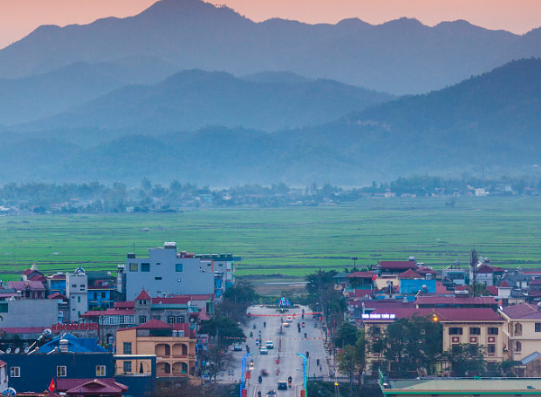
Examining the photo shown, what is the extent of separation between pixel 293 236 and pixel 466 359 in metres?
73.2

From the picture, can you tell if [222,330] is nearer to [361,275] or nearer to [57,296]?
[57,296]

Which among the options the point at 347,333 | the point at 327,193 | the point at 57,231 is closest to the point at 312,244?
the point at 57,231

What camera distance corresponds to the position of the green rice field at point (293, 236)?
77438 millimetres

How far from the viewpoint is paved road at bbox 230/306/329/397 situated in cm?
3347

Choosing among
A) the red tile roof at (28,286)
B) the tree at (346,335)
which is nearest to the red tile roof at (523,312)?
the tree at (346,335)

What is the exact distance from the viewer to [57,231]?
114875 millimetres

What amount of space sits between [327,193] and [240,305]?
13910cm

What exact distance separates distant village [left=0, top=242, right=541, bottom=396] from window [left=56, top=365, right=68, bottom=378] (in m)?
0.02

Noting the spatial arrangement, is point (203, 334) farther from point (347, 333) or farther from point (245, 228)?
point (245, 228)

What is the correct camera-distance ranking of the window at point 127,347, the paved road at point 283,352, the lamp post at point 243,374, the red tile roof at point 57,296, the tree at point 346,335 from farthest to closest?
the red tile roof at point 57,296
the tree at point 346,335
the paved road at point 283,352
the window at point 127,347
the lamp post at point 243,374

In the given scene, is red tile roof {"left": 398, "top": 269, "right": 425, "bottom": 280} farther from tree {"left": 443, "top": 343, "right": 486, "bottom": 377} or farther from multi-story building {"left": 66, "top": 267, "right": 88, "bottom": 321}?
tree {"left": 443, "top": 343, "right": 486, "bottom": 377}

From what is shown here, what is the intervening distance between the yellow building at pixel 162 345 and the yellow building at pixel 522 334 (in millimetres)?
9231

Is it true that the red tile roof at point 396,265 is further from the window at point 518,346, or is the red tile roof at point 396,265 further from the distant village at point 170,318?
the window at point 518,346

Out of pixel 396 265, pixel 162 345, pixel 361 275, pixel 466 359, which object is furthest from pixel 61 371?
pixel 396 265
